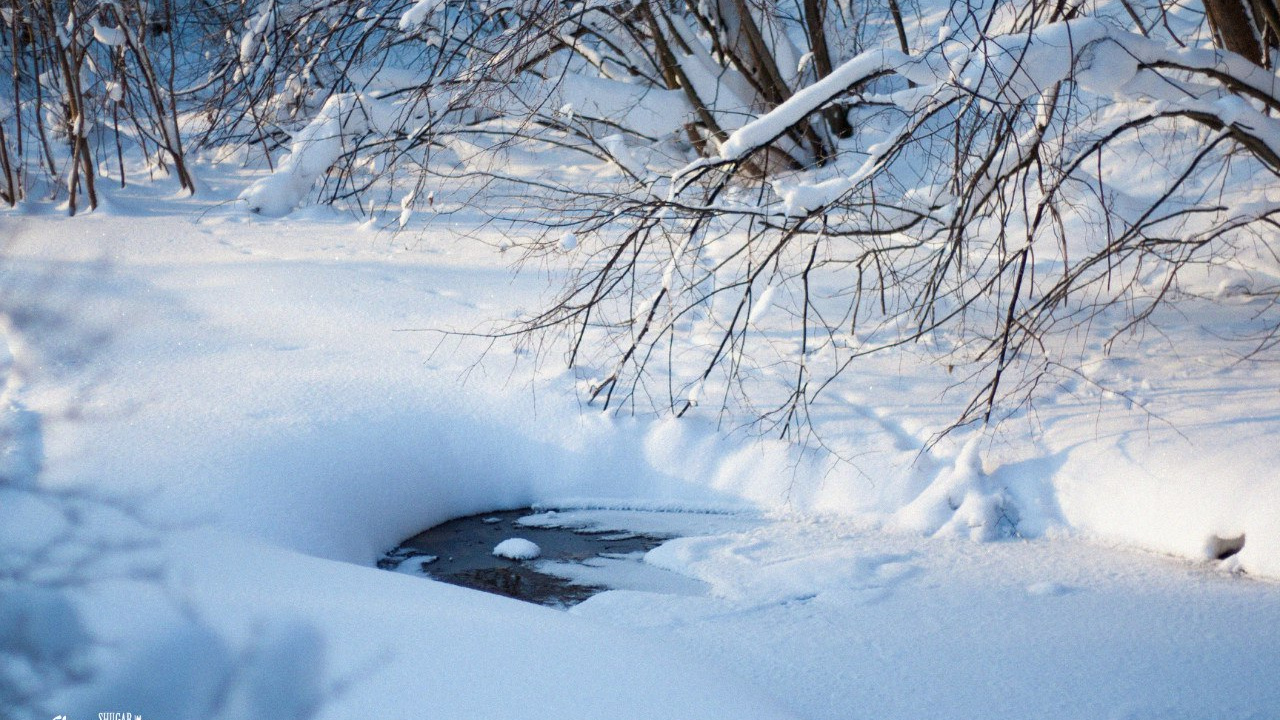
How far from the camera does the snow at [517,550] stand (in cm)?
499

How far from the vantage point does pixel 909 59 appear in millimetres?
3959

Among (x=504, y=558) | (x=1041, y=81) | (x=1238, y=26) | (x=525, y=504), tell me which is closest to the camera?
(x=1041, y=81)

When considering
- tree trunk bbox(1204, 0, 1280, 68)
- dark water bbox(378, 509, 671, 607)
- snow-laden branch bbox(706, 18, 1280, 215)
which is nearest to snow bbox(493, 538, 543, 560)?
dark water bbox(378, 509, 671, 607)

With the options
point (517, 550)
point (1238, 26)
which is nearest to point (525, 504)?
point (517, 550)

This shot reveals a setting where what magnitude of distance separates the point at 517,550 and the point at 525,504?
672 mm

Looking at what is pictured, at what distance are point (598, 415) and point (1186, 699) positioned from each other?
3.24 metres

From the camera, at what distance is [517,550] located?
503cm

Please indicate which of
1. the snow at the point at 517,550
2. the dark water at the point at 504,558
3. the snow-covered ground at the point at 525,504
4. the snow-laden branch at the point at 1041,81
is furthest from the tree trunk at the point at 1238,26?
the snow at the point at 517,550

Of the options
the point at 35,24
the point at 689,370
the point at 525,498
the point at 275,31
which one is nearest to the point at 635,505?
the point at 525,498

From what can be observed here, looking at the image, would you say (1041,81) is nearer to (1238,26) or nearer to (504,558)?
(1238,26)

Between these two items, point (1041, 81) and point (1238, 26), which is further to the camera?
point (1238, 26)

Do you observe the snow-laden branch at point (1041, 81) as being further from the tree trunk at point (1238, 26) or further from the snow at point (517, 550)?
the snow at point (517, 550)

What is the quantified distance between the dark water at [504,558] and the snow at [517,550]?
1.3 inches

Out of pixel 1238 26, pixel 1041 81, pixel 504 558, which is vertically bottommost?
pixel 504 558
